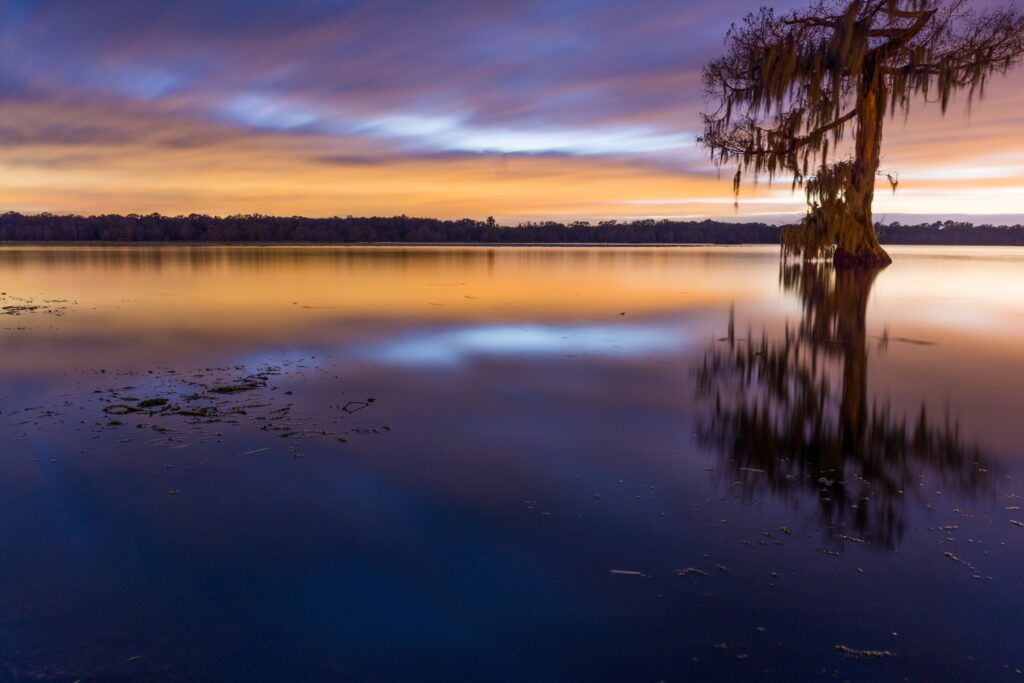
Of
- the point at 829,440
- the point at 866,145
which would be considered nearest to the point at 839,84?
the point at 866,145

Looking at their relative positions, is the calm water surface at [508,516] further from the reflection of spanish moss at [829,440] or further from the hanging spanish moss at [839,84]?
the hanging spanish moss at [839,84]

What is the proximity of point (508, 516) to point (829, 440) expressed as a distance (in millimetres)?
2445

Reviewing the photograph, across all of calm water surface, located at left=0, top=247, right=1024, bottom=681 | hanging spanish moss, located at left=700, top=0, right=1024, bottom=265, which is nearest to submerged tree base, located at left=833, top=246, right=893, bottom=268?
hanging spanish moss, located at left=700, top=0, right=1024, bottom=265

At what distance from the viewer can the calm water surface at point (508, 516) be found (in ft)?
7.57

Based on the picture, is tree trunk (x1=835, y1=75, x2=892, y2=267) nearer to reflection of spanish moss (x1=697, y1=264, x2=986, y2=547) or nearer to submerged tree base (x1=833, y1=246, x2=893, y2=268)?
submerged tree base (x1=833, y1=246, x2=893, y2=268)

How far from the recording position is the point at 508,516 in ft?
10.9

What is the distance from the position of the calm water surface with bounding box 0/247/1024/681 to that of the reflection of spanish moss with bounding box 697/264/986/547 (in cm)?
3

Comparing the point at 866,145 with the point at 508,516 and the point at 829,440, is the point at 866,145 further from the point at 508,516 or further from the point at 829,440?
the point at 508,516

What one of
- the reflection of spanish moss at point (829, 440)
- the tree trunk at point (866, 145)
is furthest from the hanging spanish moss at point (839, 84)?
the reflection of spanish moss at point (829, 440)

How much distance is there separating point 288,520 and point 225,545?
1.06 ft

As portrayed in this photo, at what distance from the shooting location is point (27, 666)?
220cm

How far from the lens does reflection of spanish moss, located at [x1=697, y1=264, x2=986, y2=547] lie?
11.5 ft

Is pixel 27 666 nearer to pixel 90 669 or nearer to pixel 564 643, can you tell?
pixel 90 669

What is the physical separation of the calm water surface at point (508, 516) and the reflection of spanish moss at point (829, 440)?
0.10ft
